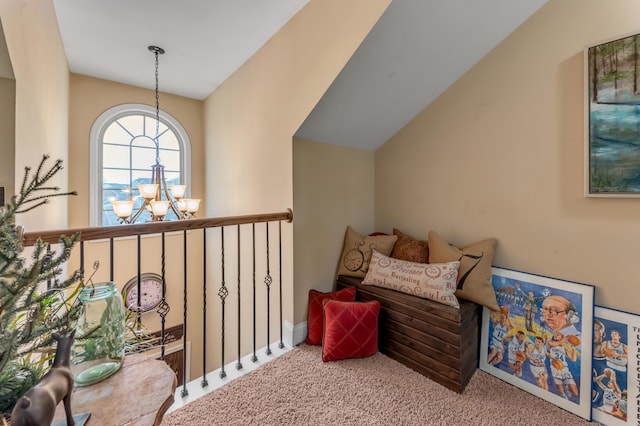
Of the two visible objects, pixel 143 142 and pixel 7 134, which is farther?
pixel 143 142

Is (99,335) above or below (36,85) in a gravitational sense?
below

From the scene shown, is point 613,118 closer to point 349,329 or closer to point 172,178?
point 349,329

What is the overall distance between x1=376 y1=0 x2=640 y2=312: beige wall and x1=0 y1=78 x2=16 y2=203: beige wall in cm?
242

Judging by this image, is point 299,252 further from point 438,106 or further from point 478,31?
point 478,31

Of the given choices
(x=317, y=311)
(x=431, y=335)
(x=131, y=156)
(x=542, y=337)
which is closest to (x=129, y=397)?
(x=317, y=311)

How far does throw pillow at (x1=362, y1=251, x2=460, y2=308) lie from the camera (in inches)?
66.4

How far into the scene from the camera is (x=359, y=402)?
1.49 meters

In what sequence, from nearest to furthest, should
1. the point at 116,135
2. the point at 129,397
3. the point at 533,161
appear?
the point at 129,397
the point at 533,161
the point at 116,135

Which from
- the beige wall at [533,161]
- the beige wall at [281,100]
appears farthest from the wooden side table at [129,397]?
the beige wall at [533,161]

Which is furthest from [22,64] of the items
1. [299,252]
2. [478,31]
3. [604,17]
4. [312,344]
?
[604,17]

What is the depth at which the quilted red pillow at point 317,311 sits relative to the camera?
201 cm

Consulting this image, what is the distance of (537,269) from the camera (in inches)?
66.1

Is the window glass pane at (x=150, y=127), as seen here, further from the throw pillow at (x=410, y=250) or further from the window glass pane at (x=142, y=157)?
the throw pillow at (x=410, y=250)

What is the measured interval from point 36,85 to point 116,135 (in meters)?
1.92
